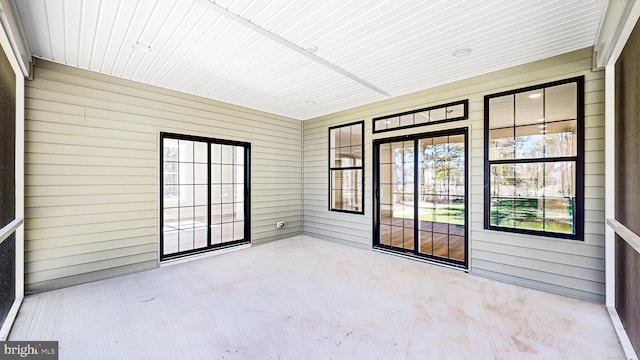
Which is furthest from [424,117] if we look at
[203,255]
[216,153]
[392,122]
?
[203,255]

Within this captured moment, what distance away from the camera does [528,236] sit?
133 inches

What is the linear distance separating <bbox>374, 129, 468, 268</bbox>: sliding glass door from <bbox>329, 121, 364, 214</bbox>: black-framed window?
458mm

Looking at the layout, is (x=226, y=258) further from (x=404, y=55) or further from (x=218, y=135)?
(x=404, y=55)

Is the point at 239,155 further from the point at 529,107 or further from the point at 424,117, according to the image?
the point at 529,107

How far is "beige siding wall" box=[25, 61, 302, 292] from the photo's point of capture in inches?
125

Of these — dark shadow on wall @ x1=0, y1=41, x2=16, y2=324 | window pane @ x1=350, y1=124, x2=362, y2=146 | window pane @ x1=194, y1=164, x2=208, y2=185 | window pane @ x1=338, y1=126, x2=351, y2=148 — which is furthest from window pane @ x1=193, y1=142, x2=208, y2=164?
window pane @ x1=350, y1=124, x2=362, y2=146

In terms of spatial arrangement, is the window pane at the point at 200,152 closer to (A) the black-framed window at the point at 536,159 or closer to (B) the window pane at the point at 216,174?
(B) the window pane at the point at 216,174

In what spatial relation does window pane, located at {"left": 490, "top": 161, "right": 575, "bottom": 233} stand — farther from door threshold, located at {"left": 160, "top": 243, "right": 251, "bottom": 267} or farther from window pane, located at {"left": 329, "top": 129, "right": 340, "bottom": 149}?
door threshold, located at {"left": 160, "top": 243, "right": 251, "bottom": 267}

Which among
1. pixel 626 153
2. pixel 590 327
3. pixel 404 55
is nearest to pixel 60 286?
pixel 404 55

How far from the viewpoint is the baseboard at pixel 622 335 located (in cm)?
202

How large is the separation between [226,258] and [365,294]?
263 centimetres

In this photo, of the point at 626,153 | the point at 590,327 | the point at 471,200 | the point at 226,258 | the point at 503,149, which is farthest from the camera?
the point at 226,258

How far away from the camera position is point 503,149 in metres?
3.56

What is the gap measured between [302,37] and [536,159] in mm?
3239
